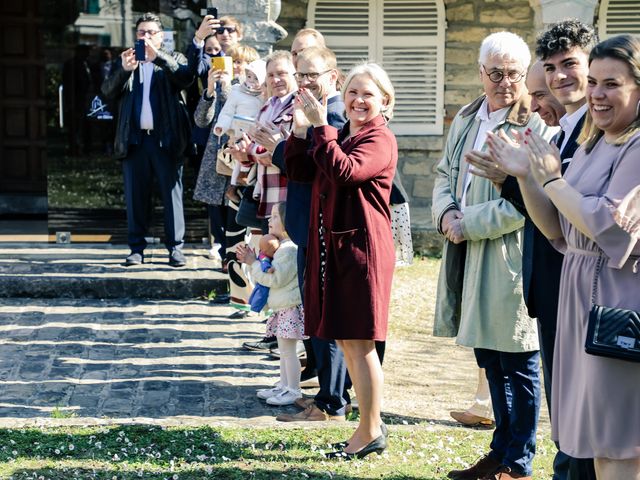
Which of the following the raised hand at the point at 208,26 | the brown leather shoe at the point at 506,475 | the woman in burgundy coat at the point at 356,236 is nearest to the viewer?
the brown leather shoe at the point at 506,475

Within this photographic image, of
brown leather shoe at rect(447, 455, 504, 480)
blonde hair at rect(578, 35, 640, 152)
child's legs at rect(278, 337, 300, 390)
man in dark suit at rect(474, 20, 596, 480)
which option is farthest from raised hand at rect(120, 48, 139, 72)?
blonde hair at rect(578, 35, 640, 152)

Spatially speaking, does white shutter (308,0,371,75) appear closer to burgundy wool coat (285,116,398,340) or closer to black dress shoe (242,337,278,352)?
black dress shoe (242,337,278,352)

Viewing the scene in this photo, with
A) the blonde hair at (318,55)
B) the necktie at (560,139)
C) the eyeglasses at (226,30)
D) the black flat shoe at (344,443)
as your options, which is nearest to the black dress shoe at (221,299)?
the eyeglasses at (226,30)

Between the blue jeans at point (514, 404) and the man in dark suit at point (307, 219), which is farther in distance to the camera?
the man in dark suit at point (307, 219)

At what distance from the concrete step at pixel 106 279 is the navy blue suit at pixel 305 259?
11.6 ft

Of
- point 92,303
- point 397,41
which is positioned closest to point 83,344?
point 92,303

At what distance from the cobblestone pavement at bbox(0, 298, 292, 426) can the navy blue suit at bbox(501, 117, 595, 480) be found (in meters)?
2.09

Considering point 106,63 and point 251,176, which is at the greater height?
point 106,63

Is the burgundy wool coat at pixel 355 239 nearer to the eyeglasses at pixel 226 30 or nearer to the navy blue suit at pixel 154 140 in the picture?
the eyeglasses at pixel 226 30

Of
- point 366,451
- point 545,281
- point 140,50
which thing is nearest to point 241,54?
point 140,50

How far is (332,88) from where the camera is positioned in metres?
5.98

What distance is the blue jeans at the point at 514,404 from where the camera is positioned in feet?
16.5

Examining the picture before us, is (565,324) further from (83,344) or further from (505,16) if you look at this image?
(505,16)

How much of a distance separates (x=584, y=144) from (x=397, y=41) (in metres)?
8.54
